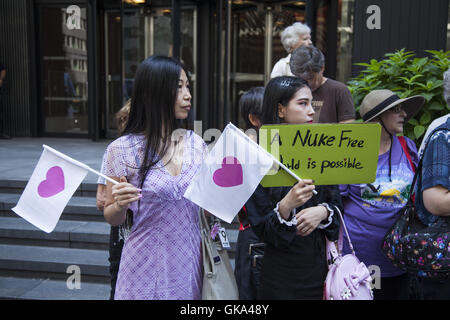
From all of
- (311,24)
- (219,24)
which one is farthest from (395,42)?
(219,24)

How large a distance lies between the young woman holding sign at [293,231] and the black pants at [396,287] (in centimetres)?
61

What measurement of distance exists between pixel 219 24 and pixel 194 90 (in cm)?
144

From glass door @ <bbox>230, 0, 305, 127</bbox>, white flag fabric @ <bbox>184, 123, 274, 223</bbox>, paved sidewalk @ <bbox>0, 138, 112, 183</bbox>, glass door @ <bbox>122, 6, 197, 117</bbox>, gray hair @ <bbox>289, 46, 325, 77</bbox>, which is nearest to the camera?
white flag fabric @ <bbox>184, 123, 274, 223</bbox>

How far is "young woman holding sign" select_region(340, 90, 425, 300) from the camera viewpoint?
2498mm

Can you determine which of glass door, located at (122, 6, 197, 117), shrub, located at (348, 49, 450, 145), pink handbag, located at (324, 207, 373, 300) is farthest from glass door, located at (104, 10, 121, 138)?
pink handbag, located at (324, 207, 373, 300)

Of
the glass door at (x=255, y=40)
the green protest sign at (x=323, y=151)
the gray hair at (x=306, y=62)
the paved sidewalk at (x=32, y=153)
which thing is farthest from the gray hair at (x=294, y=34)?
the glass door at (x=255, y=40)

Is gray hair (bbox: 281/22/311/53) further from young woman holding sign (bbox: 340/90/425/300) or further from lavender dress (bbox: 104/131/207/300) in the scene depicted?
lavender dress (bbox: 104/131/207/300)

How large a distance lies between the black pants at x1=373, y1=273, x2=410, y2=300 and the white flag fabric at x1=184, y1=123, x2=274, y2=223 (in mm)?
1166

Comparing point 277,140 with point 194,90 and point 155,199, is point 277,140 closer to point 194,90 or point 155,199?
point 155,199

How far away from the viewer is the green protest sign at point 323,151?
1949 millimetres

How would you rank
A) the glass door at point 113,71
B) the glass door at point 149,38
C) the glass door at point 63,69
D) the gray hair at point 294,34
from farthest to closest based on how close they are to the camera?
the glass door at point 63,69, the glass door at point 113,71, the glass door at point 149,38, the gray hair at point 294,34

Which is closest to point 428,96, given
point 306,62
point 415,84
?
point 415,84

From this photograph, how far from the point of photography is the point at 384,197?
2.52 m

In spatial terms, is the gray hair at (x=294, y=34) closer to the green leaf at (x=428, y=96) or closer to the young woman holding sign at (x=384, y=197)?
the green leaf at (x=428, y=96)
